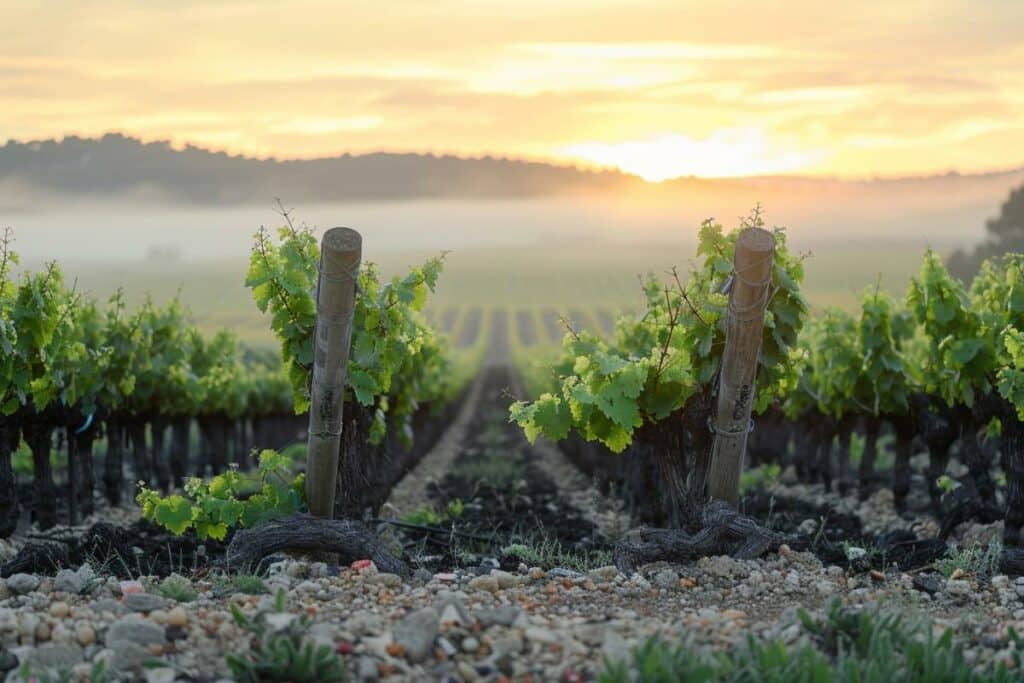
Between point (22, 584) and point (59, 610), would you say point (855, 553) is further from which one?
point (22, 584)

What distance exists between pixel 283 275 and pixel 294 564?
8.86 ft

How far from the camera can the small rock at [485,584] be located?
24.6 ft

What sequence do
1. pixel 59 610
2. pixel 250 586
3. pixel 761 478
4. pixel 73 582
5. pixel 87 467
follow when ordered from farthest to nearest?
pixel 761 478
pixel 87 467
pixel 73 582
pixel 250 586
pixel 59 610

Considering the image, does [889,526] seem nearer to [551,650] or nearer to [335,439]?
[335,439]

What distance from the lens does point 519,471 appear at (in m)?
21.3

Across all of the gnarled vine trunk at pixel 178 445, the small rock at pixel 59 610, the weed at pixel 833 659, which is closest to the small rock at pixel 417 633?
the weed at pixel 833 659

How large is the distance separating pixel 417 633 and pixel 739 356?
3.76 metres

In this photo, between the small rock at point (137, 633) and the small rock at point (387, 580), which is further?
the small rock at point (387, 580)

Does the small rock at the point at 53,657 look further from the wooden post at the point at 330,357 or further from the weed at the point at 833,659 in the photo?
the wooden post at the point at 330,357

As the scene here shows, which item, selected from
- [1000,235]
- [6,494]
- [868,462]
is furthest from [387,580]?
[1000,235]

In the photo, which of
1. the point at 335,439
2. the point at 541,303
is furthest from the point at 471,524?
the point at 541,303

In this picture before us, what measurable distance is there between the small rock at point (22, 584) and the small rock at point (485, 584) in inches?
109

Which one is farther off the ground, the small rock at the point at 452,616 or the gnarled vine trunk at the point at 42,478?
the small rock at the point at 452,616

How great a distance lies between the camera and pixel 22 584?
24.6 feet
